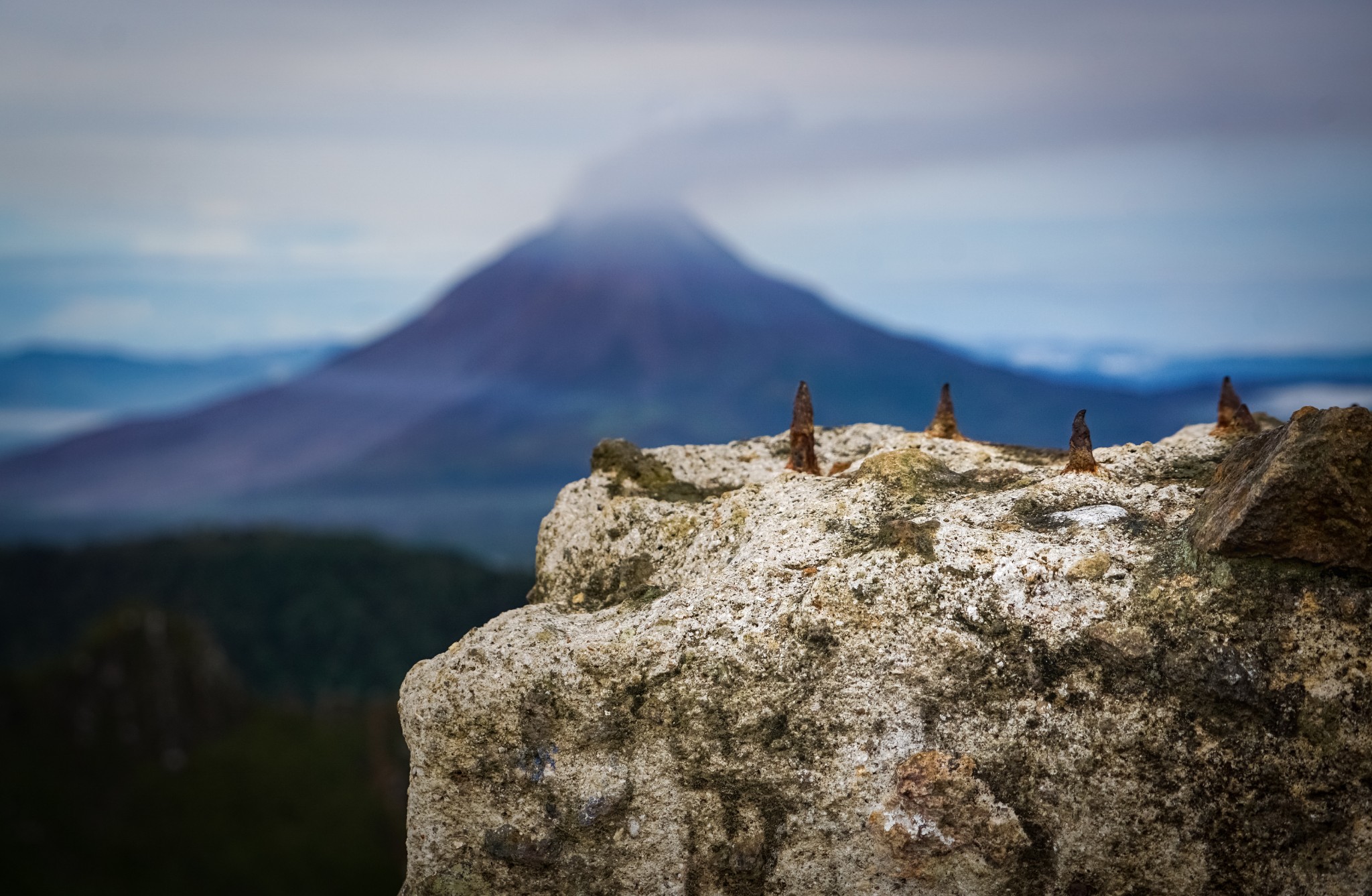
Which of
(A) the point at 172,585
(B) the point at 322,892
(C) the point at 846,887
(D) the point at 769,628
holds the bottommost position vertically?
(B) the point at 322,892

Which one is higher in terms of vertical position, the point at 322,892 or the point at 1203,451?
the point at 1203,451

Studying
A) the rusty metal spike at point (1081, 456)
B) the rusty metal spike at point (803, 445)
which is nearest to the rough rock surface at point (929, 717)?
the rusty metal spike at point (1081, 456)

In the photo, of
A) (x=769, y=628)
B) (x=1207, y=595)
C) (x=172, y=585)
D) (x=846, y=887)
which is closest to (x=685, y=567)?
(x=769, y=628)

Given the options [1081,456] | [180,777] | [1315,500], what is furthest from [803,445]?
[180,777]

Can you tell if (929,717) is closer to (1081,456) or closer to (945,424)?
(1081,456)

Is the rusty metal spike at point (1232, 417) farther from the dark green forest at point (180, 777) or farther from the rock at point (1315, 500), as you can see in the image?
the dark green forest at point (180, 777)

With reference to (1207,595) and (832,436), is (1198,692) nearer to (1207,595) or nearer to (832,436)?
(1207,595)
